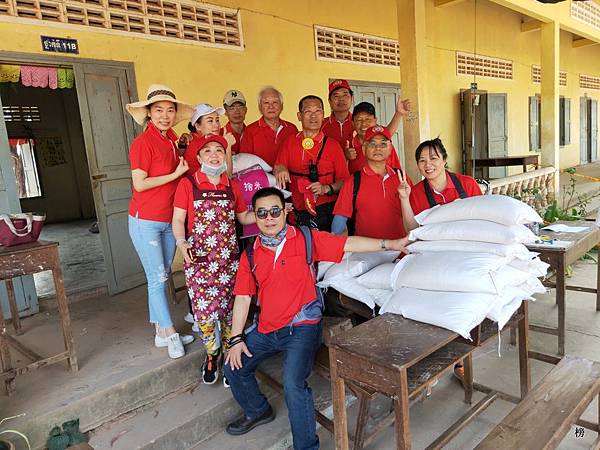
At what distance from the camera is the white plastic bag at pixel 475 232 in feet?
6.60

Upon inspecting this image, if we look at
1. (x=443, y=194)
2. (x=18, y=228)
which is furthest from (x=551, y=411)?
(x=18, y=228)

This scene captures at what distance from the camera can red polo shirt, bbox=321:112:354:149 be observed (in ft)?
10.9

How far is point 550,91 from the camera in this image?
24.2ft

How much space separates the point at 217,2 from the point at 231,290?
3486 mm

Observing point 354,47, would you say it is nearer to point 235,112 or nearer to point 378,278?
point 235,112

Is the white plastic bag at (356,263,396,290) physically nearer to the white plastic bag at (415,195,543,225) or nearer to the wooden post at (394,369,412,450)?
the white plastic bag at (415,195,543,225)

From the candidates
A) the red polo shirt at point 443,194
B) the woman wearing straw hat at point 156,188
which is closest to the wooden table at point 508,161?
the red polo shirt at point 443,194

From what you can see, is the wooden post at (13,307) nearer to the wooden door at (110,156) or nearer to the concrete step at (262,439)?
the wooden door at (110,156)

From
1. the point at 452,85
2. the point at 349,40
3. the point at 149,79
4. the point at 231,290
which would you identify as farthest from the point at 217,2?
the point at 452,85

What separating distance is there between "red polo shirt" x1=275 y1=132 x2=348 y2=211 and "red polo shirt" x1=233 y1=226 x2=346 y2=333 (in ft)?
2.26

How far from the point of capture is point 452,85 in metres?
8.00

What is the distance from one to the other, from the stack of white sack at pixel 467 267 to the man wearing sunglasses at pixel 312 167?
2.47ft

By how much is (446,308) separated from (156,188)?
1680 millimetres

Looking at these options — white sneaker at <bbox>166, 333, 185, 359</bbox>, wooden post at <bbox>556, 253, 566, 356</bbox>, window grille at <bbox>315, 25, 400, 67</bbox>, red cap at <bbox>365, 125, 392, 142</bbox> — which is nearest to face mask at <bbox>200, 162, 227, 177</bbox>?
red cap at <bbox>365, 125, 392, 142</bbox>
